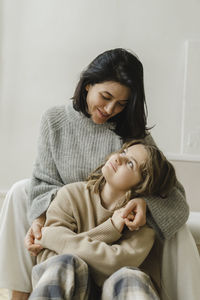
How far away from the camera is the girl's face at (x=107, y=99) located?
1.45 metres

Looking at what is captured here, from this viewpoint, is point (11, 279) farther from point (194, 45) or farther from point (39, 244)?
point (194, 45)

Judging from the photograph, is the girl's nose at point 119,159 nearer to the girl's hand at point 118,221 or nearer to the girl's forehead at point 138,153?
the girl's forehead at point 138,153

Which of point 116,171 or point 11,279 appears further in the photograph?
point 11,279

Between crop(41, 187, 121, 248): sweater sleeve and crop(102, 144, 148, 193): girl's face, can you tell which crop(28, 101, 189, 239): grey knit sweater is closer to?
crop(41, 187, 121, 248): sweater sleeve

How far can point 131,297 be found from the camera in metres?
1.06

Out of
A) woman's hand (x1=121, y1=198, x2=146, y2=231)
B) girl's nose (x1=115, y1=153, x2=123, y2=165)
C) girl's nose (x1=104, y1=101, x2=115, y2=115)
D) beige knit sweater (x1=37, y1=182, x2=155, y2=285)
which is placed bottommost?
beige knit sweater (x1=37, y1=182, x2=155, y2=285)

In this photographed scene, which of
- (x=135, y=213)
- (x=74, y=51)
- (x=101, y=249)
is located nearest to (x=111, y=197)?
(x=135, y=213)

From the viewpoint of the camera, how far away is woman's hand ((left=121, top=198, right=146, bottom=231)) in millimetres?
1293

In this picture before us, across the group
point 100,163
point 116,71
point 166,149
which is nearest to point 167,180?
point 100,163

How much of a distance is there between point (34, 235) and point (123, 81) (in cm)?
55

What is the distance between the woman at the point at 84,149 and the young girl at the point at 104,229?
5cm

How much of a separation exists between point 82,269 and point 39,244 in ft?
0.69

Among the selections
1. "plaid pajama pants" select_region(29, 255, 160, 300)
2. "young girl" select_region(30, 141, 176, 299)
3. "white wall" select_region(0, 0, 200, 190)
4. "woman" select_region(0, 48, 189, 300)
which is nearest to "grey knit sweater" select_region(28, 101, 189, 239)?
"woman" select_region(0, 48, 189, 300)

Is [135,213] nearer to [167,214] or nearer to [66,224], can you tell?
[167,214]
